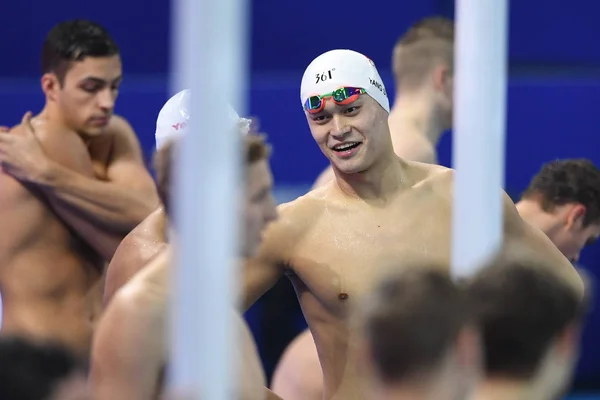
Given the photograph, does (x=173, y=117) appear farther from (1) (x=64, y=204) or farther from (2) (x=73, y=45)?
(2) (x=73, y=45)

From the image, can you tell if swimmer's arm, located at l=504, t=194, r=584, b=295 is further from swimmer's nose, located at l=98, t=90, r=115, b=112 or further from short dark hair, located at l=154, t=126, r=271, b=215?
swimmer's nose, located at l=98, t=90, r=115, b=112

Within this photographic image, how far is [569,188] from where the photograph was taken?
14.7 ft

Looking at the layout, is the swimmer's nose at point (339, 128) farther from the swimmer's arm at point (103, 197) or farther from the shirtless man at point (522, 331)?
the shirtless man at point (522, 331)

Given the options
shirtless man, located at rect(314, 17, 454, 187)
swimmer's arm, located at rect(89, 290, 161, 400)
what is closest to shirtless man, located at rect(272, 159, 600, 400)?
shirtless man, located at rect(314, 17, 454, 187)

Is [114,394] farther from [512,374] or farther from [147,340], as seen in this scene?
[512,374]

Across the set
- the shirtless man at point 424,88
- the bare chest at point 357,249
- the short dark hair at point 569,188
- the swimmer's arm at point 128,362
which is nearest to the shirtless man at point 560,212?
the short dark hair at point 569,188

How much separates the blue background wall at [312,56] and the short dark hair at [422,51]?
22.0 inches

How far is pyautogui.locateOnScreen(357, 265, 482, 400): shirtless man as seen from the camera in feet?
6.53

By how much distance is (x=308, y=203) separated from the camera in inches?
140

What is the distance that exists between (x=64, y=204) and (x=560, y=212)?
5.13 ft

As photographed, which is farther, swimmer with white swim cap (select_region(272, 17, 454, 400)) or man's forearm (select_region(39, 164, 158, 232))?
swimmer with white swim cap (select_region(272, 17, 454, 400))

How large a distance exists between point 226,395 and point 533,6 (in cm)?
497

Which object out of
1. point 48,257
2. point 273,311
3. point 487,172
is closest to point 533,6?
point 273,311

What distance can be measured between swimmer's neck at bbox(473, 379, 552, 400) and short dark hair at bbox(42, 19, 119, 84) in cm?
256
